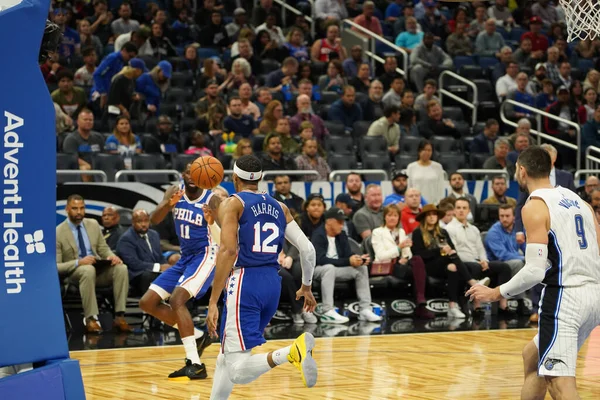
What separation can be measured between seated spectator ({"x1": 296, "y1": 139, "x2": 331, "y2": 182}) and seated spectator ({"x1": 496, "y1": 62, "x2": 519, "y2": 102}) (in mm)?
5330

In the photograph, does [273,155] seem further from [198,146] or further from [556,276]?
[556,276]

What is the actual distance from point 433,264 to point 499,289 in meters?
7.36

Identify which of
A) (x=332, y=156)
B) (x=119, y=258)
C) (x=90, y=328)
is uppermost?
(x=332, y=156)

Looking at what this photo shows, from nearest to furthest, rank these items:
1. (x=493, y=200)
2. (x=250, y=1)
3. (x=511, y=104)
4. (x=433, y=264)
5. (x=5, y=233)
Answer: (x=5, y=233)
(x=433, y=264)
(x=493, y=200)
(x=511, y=104)
(x=250, y=1)

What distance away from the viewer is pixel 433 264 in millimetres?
13570

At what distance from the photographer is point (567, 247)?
20.8 ft

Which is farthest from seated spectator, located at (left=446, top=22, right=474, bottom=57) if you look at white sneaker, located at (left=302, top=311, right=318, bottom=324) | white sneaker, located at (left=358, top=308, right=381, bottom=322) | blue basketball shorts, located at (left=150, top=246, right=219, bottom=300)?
blue basketball shorts, located at (left=150, top=246, right=219, bottom=300)

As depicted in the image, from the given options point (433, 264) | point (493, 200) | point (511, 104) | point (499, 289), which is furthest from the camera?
point (511, 104)

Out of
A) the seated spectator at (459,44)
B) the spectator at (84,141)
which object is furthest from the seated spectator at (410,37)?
the spectator at (84,141)

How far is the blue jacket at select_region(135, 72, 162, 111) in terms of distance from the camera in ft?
51.6

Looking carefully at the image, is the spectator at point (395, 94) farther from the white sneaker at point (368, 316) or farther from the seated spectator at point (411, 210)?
the white sneaker at point (368, 316)

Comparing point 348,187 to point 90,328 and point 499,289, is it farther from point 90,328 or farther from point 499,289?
point 499,289

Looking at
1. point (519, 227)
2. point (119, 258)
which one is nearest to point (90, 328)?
point (119, 258)

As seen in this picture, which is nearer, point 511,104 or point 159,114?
point 159,114
